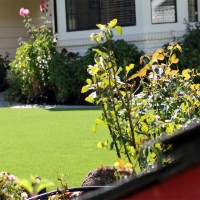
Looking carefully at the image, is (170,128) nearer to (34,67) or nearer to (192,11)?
(34,67)

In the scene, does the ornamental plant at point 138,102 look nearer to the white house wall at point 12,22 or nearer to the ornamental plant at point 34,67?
the ornamental plant at point 34,67

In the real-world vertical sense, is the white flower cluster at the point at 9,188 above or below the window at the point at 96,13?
below

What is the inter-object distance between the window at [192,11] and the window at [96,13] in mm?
1522

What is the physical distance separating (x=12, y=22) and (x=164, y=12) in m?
6.81

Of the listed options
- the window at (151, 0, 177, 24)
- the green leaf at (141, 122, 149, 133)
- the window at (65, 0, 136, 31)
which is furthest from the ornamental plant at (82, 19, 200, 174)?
the window at (65, 0, 136, 31)

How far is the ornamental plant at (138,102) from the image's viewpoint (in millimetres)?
3648

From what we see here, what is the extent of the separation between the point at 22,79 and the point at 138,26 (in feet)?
11.0

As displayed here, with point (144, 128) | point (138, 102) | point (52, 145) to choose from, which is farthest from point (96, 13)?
point (144, 128)

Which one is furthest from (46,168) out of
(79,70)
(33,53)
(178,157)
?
(33,53)

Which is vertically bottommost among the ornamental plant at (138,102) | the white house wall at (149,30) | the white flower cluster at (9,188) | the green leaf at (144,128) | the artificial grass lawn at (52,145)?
the artificial grass lawn at (52,145)

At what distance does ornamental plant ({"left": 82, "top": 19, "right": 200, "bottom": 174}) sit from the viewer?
3.65m

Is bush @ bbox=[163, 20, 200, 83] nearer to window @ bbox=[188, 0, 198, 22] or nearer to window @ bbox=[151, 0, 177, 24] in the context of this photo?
window @ bbox=[151, 0, 177, 24]

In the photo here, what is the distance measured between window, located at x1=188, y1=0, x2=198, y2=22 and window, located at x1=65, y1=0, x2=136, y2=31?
4.99 feet

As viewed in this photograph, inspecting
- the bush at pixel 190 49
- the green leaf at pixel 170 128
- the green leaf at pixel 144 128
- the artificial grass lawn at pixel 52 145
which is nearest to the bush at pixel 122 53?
the bush at pixel 190 49
